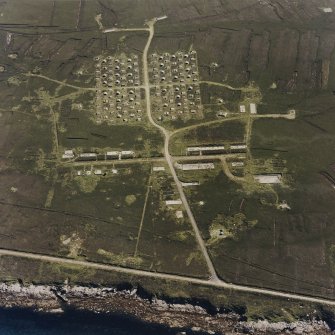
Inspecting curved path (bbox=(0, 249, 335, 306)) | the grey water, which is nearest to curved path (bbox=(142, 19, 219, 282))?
curved path (bbox=(0, 249, 335, 306))

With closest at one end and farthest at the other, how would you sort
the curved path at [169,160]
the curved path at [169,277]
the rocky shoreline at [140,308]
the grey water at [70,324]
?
the rocky shoreline at [140,308] → the grey water at [70,324] → the curved path at [169,277] → the curved path at [169,160]

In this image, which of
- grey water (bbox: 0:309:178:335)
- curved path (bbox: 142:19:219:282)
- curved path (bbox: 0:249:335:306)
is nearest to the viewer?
grey water (bbox: 0:309:178:335)

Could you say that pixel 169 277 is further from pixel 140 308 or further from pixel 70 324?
pixel 70 324

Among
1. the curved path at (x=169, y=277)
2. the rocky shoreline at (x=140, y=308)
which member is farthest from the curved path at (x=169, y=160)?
the rocky shoreline at (x=140, y=308)

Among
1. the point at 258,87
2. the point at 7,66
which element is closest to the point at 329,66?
the point at 258,87

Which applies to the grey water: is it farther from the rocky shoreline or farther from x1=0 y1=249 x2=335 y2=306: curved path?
x1=0 y1=249 x2=335 y2=306: curved path

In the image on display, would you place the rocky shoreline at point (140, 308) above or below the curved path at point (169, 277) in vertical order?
below

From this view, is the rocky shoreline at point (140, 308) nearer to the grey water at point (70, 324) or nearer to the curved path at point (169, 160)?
the grey water at point (70, 324)

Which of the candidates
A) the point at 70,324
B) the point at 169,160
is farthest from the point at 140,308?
the point at 169,160
